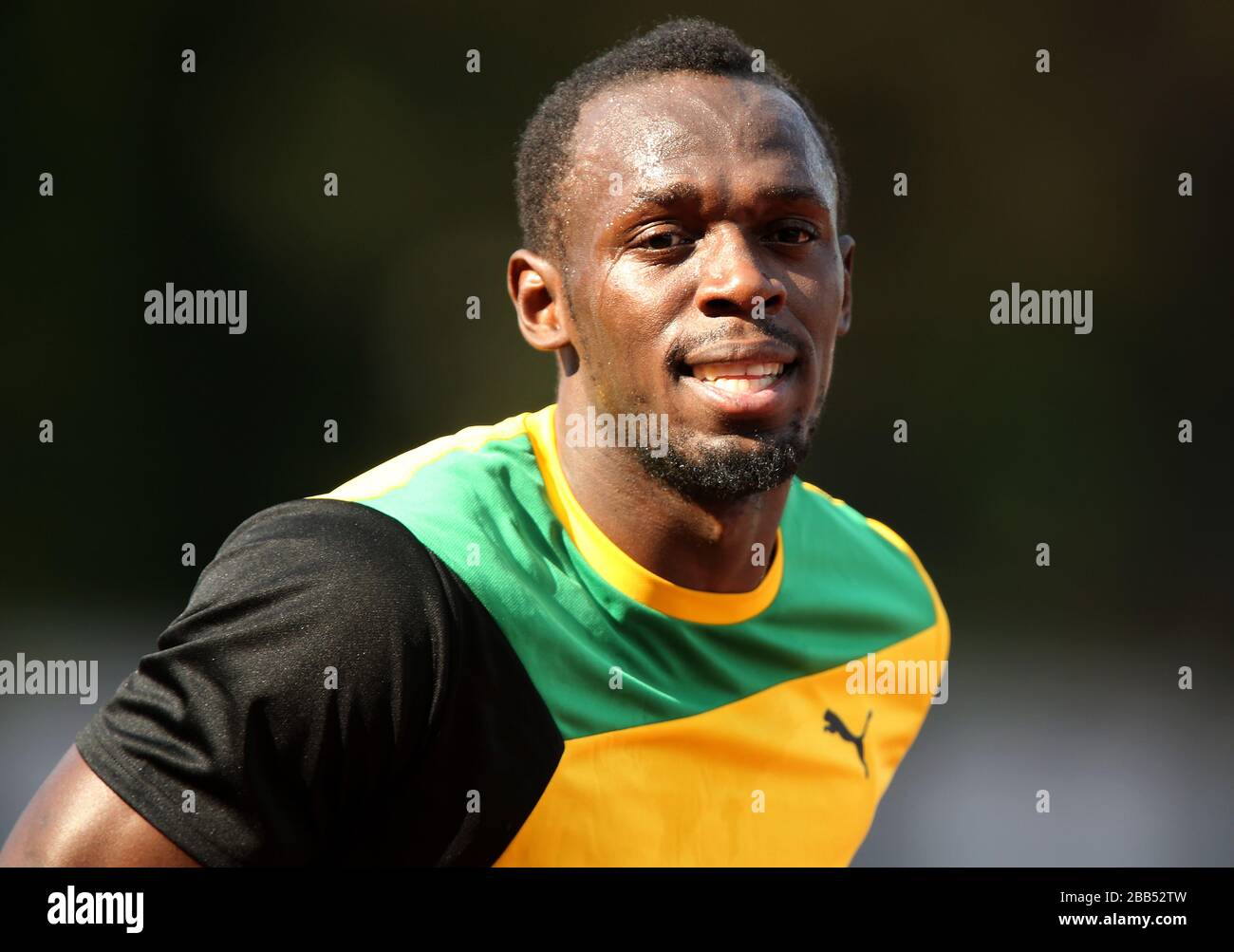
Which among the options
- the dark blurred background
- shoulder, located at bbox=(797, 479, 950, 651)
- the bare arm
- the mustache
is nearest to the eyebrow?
the mustache

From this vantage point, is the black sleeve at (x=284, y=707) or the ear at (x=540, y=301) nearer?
the black sleeve at (x=284, y=707)

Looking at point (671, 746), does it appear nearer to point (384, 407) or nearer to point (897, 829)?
point (897, 829)

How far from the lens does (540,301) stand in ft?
9.87

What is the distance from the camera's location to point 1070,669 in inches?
247

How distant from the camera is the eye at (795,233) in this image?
→ 2.78 meters

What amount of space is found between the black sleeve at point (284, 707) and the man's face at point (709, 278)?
61cm

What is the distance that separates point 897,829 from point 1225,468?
2527 millimetres

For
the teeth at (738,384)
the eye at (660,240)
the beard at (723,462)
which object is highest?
the eye at (660,240)

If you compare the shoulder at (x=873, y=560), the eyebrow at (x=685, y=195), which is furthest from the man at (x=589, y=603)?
the shoulder at (x=873, y=560)

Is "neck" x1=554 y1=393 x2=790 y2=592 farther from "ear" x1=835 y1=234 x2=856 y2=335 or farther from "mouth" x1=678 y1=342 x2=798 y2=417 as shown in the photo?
"ear" x1=835 y1=234 x2=856 y2=335

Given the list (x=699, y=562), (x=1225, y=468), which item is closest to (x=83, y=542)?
(x=699, y=562)

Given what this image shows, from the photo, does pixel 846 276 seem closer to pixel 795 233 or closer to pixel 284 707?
pixel 795 233

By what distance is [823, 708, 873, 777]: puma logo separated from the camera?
3168mm

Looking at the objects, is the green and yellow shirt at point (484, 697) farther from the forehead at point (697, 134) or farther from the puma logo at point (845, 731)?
the forehead at point (697, 134)
